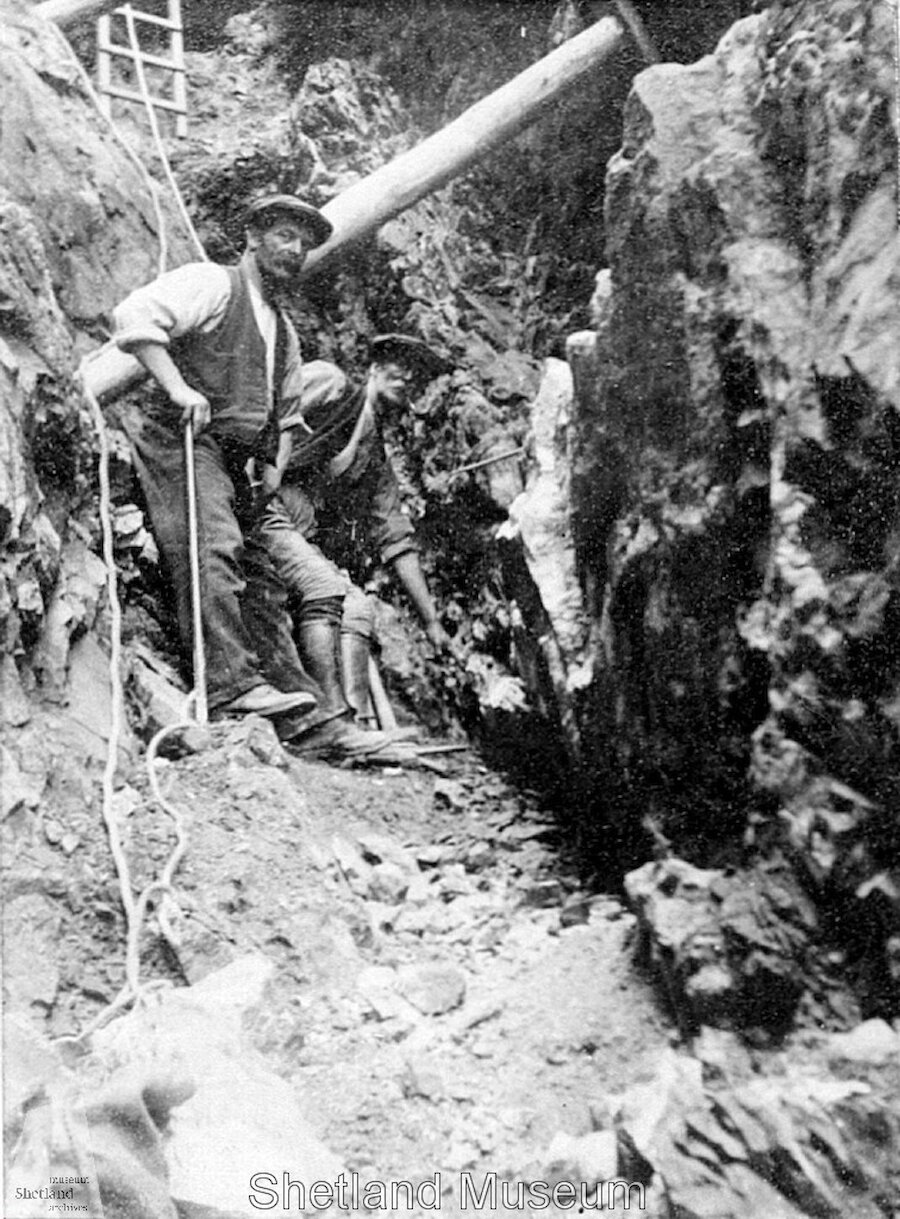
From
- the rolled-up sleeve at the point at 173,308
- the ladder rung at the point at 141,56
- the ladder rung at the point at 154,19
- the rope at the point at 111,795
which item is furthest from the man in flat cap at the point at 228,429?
the ladder rung at the point at 154,19

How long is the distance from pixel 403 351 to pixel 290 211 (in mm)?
419

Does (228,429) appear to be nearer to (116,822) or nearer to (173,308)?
(173,308)

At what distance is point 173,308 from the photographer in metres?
1.97

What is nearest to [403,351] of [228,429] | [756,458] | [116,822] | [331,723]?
[228,429]

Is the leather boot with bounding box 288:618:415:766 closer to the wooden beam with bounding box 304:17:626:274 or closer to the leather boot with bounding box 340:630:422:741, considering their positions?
the leather boot with bounding box 340:630:422:741

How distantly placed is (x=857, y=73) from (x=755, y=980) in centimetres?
117

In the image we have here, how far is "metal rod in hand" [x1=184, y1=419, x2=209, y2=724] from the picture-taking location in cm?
187

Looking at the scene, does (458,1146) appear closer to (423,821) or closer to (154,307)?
(423,821)

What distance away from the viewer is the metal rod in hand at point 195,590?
1875 mm

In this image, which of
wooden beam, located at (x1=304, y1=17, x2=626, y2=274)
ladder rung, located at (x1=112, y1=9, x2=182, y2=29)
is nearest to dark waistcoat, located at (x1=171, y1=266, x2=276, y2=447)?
wooden beam, located at (x1=304, y1=17, x2=626, y2=274)

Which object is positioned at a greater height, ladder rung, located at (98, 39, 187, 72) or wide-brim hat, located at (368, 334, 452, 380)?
ladder rung, located at (98, 39, 187, 72)

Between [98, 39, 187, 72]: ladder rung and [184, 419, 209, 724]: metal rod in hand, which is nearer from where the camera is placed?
[184, 419, 209, 724]: metal rod in hand

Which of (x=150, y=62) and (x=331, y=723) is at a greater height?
(x=150, y=62)

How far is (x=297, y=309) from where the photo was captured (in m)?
2.23
